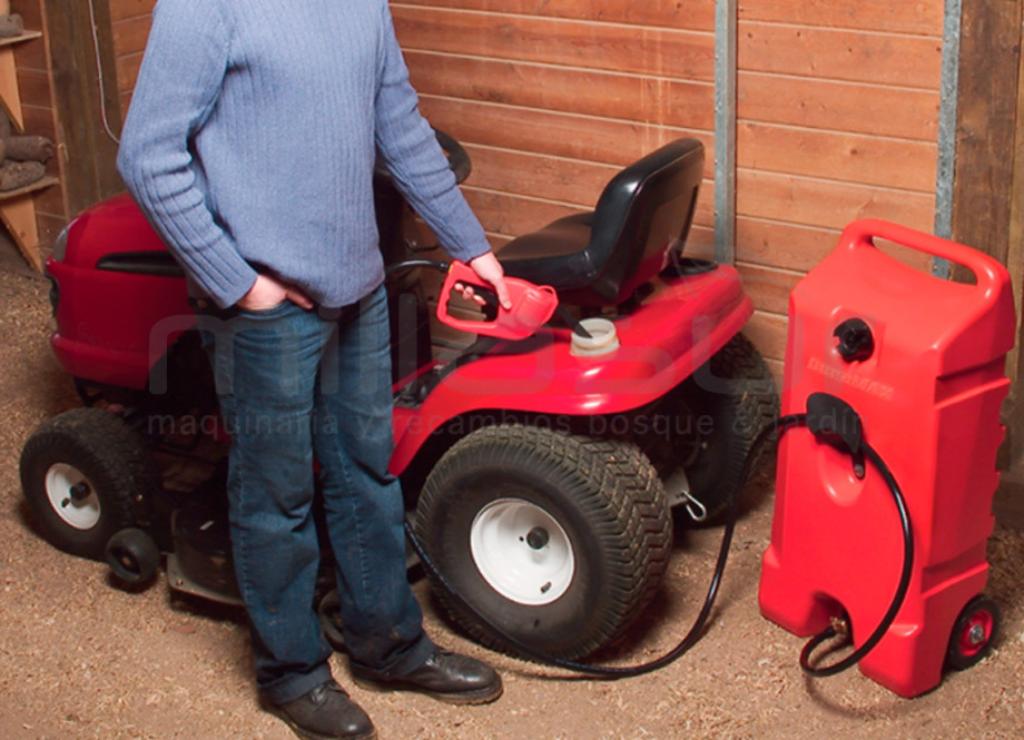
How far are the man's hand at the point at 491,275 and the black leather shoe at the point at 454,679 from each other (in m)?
0.74

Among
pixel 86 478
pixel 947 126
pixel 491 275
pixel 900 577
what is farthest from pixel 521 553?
pixel 947 126

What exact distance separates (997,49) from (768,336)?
991 millimetres

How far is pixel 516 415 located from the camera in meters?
3.26

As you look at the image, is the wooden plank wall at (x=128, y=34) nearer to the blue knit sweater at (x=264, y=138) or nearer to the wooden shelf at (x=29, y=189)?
the wooden shelf at (x=29, y=189)

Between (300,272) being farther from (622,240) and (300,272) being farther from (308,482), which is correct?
(622,240)

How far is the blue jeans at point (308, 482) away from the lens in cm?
276

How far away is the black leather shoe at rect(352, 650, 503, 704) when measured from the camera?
318 centimetres

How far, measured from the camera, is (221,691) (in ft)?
10.7

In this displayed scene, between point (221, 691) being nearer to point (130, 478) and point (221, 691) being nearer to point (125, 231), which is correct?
point (130, 478)

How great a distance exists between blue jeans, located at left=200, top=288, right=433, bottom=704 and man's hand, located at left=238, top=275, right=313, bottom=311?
0.02m

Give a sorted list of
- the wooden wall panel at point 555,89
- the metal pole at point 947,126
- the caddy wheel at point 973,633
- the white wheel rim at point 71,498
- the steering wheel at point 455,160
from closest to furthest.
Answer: the caddy wheel at point 973,633, the steering wheel at point 455,160, the metal pole at point 947,126, the white wheel rim at point 71,498, the wooden wall panel at point 555,89

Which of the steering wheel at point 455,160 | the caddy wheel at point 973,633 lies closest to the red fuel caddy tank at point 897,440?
the caddy wheel at point 973,633

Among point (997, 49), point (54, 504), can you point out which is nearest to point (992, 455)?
point (997, 49)

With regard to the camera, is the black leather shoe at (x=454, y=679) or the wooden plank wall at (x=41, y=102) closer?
the black leather shoe at (x=454, y=679)
